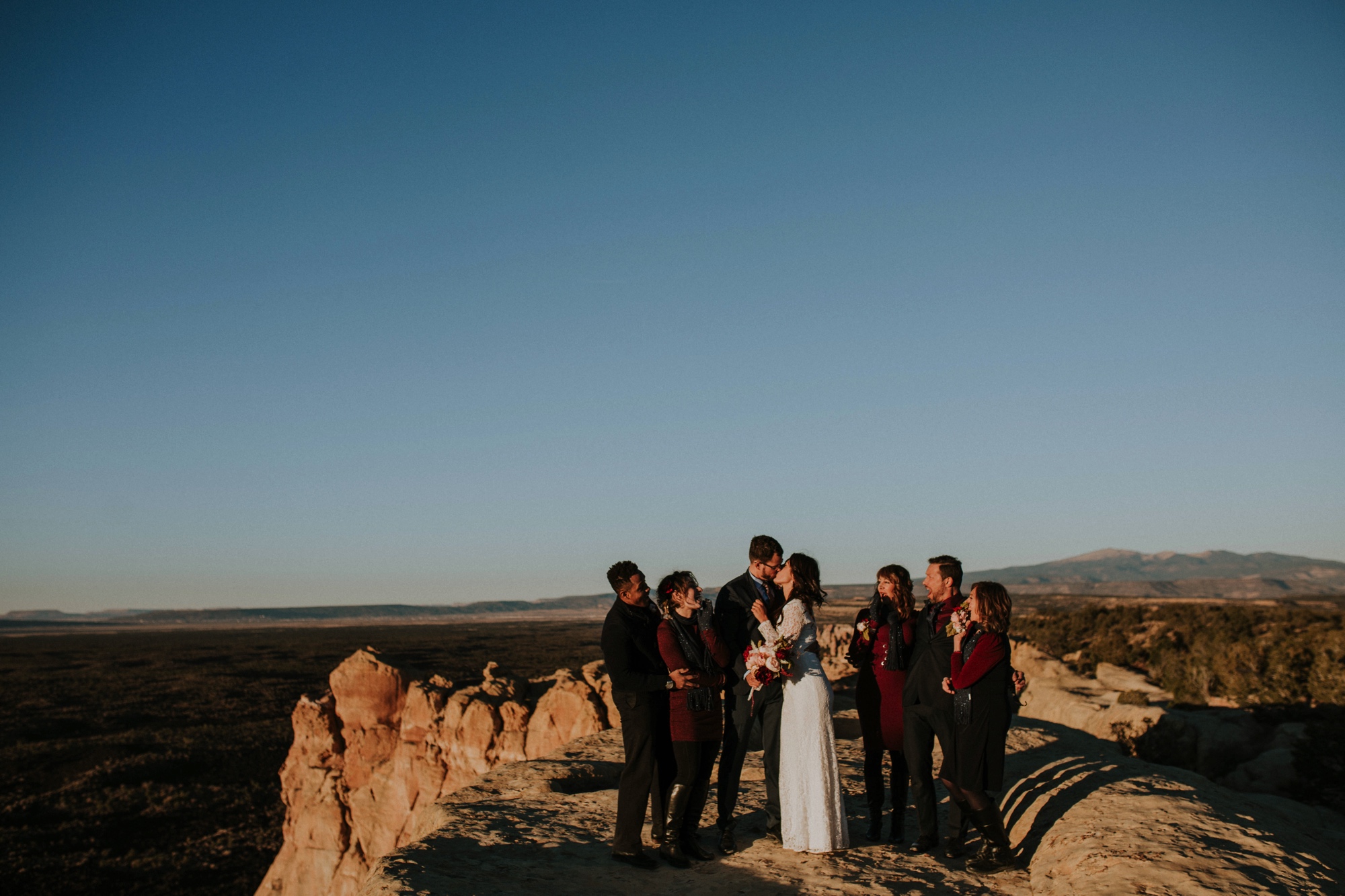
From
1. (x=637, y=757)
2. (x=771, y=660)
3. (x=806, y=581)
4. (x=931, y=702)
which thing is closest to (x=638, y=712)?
(x=637, y=757)

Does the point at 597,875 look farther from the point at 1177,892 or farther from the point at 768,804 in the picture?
the point at 1177,892

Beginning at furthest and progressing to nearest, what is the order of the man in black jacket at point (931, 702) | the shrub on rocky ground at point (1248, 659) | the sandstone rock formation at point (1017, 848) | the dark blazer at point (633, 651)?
the shrub on rocky ground at point (1248, 659), the man in black jacket at point (931, 702), the dark blazer at point (633, 651), the sandstone rock formation at point (1017, 848)

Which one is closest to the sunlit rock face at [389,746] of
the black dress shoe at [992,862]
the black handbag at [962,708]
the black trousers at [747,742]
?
the black trousers at [747,742]

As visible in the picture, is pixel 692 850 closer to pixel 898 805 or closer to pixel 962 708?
pixel 898 805

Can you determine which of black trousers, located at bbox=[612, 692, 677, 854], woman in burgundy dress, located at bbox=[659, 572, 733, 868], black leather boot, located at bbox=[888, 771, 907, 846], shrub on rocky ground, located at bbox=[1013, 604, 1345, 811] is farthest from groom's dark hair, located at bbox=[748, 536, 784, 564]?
shrub on rocky ground, located at bbox=[1013, 604, 1345, 811]

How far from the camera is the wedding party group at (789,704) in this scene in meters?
6.16

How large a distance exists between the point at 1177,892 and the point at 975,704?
165 cm

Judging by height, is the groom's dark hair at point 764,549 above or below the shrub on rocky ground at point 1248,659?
above

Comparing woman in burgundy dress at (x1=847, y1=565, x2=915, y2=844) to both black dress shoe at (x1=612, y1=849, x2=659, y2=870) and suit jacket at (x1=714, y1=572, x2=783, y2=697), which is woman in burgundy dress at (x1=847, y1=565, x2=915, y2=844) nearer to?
suit jacket at (x1=714, y1=572, x2=783, y2=697)

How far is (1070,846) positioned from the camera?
600 centimetres

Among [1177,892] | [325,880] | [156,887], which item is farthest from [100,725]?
[1177,892]

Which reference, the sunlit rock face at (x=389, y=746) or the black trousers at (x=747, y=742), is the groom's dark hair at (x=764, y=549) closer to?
the black trousers at (x=747, y=742)

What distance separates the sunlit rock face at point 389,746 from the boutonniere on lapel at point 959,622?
8631mm

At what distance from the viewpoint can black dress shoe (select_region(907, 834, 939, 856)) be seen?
658 cm
